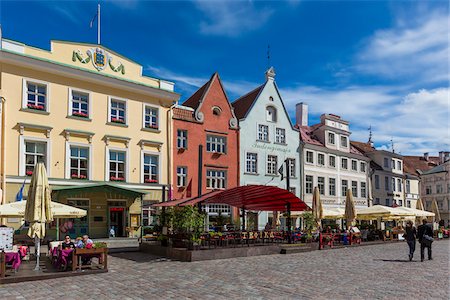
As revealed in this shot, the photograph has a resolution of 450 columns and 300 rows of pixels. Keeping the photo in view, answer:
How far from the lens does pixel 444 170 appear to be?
6306 centimetres

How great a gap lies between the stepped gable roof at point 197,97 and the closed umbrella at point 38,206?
21.6 meters

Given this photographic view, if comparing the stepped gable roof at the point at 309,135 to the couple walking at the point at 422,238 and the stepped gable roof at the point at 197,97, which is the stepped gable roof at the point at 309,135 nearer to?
the stepped gable roof at the point at 197,97

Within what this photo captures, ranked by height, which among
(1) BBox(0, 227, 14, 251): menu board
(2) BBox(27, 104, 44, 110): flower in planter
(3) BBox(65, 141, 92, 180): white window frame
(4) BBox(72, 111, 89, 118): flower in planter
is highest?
(2) BBox(27, 104, 44, 110): flower in planter

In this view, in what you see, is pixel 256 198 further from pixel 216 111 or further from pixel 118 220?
pixel 216 111

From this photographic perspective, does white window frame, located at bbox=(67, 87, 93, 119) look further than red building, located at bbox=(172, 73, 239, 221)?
No

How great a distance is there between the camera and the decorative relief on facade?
2758cm

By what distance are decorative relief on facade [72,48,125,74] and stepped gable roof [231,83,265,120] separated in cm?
1232

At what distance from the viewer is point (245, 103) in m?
39.1

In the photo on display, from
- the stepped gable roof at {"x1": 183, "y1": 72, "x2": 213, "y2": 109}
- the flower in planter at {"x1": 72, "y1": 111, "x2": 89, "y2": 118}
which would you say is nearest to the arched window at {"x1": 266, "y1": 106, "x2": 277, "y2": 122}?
the stepped gable roof at {"x1": 183, "y1": 72, "x2": 213, "y2": 109}

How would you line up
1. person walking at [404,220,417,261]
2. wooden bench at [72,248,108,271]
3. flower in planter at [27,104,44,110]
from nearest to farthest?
1. wooden bench at [72,248,108,271]
2. person walking at [404,220,417,261]
3. flower in planter at [27,104,44,110]

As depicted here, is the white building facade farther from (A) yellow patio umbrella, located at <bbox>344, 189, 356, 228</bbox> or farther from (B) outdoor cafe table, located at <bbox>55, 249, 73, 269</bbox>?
(B) outdoor cafe table, located at <bbox>55, 249, 73, 269</bbox>

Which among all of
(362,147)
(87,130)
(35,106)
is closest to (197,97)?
(87,130)

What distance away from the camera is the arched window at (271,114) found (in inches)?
1521

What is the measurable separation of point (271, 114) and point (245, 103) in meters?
2.64
